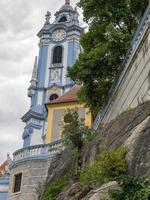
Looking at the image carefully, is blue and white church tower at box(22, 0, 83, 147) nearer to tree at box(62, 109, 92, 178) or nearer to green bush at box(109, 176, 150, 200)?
tree at box(62, 109, 92, 178)

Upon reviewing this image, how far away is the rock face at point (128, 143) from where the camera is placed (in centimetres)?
1013

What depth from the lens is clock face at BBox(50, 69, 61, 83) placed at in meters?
56.6

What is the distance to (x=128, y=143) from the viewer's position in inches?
440

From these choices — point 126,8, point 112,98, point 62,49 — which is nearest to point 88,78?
point 112,98

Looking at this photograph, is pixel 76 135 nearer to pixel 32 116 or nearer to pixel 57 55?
pixel 32 116

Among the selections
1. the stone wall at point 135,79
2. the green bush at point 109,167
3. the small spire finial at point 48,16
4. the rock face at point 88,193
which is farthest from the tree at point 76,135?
the small spire finial at point 48,16

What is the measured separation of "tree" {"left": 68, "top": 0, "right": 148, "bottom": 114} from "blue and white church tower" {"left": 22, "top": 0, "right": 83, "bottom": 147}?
2900 cm

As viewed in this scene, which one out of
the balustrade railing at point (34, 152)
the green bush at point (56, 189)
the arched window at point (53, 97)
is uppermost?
the arched window at point (53, 97)

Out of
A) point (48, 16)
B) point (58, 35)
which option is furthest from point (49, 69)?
point (48, 16)

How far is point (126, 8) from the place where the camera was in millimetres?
23562

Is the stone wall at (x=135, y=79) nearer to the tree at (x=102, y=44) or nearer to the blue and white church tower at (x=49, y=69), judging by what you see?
the tree at (x=102, y=44)

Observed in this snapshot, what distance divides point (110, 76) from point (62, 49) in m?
38.5

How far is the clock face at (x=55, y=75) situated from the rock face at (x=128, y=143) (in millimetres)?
40549

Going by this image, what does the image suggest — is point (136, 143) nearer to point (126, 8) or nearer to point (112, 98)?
point (112, 98)
